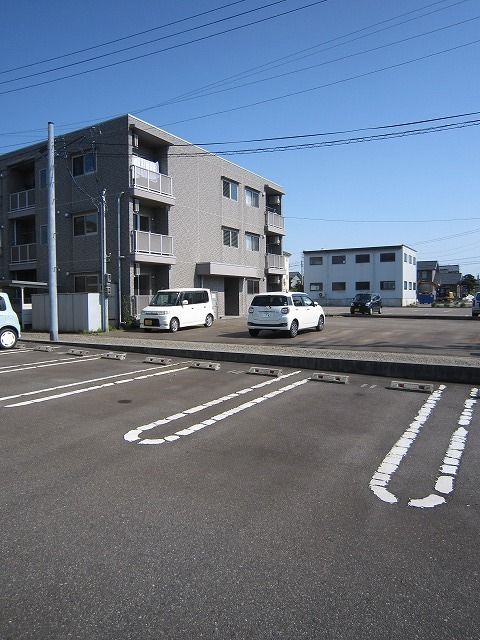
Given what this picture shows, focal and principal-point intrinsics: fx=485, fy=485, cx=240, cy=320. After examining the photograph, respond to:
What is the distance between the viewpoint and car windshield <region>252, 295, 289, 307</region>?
54.8 ft

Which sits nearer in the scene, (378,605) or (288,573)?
(378,605)

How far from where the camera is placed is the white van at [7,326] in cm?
1497

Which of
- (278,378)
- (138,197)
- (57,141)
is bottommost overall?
(278,378)

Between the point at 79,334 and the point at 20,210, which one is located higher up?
the point at 20,210

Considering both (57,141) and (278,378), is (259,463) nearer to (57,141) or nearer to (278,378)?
Result: (278,378)

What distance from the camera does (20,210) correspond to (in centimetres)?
2583

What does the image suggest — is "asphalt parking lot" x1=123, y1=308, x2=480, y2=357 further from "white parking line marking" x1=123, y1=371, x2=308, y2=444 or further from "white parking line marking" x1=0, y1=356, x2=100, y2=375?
"white parking line marking" x1=123, y1=371, x2=308, y2=444

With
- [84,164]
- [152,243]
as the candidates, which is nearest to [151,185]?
[152,243]

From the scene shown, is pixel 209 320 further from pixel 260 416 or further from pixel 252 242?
pixel 260 416

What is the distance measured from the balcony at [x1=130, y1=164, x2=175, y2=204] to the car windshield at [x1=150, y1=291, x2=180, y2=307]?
4.77m

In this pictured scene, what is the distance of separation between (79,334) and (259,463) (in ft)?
52.5

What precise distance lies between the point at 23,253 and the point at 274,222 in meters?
17.0

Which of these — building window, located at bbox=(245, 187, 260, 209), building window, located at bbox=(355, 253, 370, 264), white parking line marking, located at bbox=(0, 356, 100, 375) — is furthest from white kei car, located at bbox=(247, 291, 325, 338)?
building window, located at bbox=(355, 253, 370, 264)

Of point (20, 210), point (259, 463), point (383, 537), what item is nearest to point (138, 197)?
point (20, 210)
